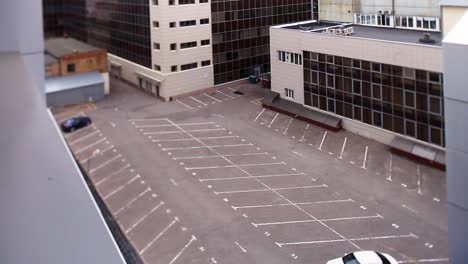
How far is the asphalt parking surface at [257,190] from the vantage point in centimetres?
753

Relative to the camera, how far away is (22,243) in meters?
1.56

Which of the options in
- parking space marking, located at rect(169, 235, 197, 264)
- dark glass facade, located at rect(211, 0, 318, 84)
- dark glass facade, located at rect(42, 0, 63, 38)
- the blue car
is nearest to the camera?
parking space marking, located at rect(169, 235, 197, 264)

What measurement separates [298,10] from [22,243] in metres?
20.7

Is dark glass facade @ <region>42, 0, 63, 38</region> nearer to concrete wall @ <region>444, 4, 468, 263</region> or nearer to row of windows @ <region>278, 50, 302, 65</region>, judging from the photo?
row of windows @ <region>278, 50, 302, 65</region>

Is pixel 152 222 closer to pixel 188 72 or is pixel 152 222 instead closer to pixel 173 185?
pixel 173 185

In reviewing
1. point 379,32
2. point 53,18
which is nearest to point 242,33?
point 379,32

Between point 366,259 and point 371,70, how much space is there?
6.74m

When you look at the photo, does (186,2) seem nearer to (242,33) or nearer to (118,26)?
(242,33)

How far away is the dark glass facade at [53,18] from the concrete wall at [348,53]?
20.7 m

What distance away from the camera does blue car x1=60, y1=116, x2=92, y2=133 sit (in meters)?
14.6

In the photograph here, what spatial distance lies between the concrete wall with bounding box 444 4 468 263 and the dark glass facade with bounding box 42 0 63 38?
101ft

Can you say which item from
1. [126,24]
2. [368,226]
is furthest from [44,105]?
[126,24]

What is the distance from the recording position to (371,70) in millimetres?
12078

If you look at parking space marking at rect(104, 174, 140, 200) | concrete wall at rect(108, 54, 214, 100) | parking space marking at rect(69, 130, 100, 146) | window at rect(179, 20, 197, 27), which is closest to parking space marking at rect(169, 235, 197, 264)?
parking space marking at rect(104, 174, 140, 200)
